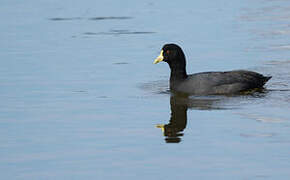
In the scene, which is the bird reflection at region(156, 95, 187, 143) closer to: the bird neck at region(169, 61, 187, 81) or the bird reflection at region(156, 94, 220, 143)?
the bird reflection at region(156, 94, 220, 143)

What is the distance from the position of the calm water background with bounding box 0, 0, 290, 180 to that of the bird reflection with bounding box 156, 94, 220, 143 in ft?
0.25

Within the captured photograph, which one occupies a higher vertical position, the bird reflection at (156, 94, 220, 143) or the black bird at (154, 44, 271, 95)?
the black bird at (154, 44, 271, 95)

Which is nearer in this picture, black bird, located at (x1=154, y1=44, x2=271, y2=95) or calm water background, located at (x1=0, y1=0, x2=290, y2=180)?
calm water background, located at (x1=0, y1=0, x2=290, y2=180)

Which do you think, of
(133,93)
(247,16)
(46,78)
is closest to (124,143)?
(133,93)

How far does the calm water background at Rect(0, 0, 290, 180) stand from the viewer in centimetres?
905

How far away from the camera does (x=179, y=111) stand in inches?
A: 492

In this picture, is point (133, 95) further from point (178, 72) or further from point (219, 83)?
point (219, 83)

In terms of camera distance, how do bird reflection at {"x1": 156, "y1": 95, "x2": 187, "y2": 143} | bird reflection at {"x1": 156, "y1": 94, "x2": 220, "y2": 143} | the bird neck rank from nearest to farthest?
bird reflection at {"x1": 156, "y1": 95, "x2": 187, "y2": 143}
bird reflection at {"x1": 156, "y1": 94, "x2": 220, "y2": 143}
the bird neck

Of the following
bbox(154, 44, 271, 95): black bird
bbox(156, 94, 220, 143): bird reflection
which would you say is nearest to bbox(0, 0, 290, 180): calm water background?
bbox(156, 94, 220, 143): bird reflection

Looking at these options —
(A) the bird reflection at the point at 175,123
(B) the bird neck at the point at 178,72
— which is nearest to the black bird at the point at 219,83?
(B) the bird neck at the point at 178,72

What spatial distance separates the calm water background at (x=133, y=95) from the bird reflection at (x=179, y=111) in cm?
8

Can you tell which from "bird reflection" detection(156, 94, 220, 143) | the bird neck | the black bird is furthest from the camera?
the bird neck

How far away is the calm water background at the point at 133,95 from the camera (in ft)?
29.7

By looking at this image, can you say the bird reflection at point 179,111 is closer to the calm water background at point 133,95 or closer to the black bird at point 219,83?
the calm water background at point 133,95
